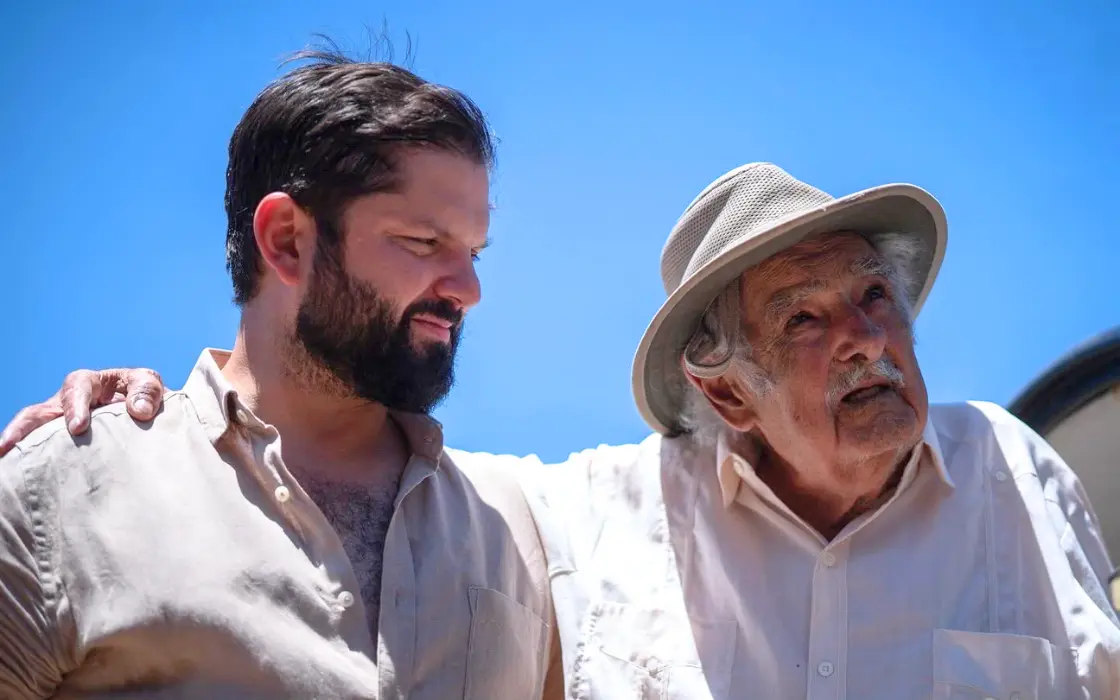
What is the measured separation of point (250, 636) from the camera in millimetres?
2314

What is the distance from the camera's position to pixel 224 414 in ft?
8.48

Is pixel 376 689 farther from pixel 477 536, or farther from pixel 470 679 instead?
pixel 477 536

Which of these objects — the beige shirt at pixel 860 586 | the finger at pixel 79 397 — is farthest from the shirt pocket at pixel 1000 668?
the finger at pixel 79 397

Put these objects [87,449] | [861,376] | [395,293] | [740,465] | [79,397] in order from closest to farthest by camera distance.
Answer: [87,449] < [79,397] < [395,293] < [861,376] < [740,465]

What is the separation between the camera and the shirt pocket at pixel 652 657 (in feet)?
9.21

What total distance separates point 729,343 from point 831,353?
0.95ft

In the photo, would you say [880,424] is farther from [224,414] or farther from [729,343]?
[224,414]

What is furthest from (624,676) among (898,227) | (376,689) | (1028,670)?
(898,227)

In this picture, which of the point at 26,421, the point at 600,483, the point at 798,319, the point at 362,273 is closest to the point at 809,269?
the point at 798,319

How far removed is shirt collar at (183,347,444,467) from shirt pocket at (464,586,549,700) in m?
0.36

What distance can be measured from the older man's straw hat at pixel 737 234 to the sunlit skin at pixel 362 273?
62 cm

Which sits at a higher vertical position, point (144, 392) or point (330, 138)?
point (330, 138)

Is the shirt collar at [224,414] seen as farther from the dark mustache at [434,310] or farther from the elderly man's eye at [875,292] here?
the elderly man's eye at [875,292]

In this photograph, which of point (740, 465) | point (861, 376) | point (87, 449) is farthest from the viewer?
point (740, 465)
